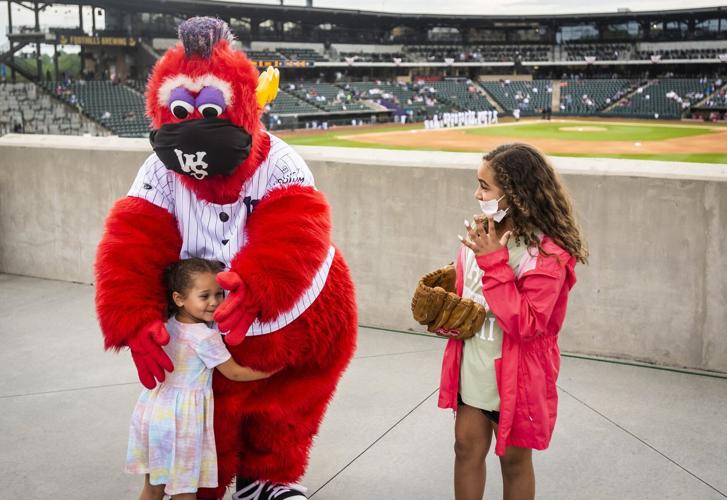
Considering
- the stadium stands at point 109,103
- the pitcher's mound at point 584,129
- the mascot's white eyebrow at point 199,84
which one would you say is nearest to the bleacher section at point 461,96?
the pitcher's mound at point 584,129

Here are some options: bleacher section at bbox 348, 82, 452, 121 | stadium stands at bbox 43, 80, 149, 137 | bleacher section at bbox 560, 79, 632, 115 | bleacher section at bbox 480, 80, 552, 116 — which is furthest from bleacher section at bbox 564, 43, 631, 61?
stadium stands at bbox 43, 80, 149, 137

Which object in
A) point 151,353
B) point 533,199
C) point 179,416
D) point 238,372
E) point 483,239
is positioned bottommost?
point 179,416

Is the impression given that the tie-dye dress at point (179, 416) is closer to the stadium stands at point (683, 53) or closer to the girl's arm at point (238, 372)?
the girl's arm at point (238, 372)

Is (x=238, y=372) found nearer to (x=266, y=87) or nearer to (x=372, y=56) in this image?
(x=266, y=87)

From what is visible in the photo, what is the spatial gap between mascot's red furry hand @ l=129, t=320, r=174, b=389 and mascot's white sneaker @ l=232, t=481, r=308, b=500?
0.61m

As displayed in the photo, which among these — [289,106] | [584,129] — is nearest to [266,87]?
[584,129]

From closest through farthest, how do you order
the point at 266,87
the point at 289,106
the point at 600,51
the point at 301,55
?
the point at 266,87 < the point at 289,106 < the point at 301,55 < the point at 600,51

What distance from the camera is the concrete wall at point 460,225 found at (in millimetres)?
3988

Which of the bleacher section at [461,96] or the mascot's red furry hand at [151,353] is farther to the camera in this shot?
the bleacher section at [461,96]

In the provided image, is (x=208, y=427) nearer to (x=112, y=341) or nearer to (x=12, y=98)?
(x=112, y=341)

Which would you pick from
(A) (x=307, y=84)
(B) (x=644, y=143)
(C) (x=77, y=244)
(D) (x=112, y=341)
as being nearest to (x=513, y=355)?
(D) (x=112, y=341)

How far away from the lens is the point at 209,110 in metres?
2.41

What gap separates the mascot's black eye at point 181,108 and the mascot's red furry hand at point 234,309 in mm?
534

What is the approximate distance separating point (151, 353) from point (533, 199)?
4.09 ft
